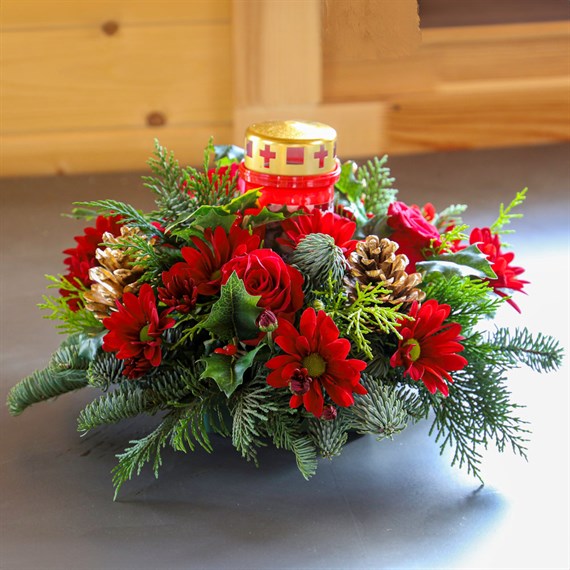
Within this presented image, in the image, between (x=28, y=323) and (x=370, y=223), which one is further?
(x=28, y=323)

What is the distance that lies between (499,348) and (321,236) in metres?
0.17

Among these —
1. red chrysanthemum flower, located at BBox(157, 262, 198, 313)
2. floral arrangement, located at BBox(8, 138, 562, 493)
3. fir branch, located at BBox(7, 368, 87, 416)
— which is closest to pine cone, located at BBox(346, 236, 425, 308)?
floral arrangement, located at BBox(8, 138, 562, 493)

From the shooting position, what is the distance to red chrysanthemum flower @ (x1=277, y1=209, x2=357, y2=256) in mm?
584

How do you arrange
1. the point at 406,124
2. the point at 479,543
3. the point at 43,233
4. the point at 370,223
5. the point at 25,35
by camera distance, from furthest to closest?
1. the point at 406,124
2. the point at 25,35
3. the point at 43,233
4. the point at 370,223
5. the point at 479,543

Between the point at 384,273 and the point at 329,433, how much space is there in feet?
0.37

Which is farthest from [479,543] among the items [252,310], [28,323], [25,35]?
[25,35]

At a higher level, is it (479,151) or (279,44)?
(279,44)

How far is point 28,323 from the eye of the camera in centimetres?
84

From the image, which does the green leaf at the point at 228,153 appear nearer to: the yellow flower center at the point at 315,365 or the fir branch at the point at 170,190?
the fir branch at the point at 170,190

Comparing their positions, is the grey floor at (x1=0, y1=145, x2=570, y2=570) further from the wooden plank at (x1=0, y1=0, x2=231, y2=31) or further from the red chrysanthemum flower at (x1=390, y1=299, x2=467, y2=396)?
the wooden plank at (x1=0, y1=0, x2=231, y2=31)

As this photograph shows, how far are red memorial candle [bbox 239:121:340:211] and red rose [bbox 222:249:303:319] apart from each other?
63 millimetres

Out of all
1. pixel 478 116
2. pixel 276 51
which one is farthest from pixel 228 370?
pixel 478 116

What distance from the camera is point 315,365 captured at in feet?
1.74

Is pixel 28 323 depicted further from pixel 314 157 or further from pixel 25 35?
pixel 25 35
